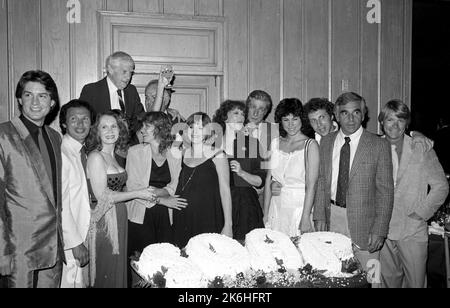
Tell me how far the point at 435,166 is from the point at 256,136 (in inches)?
61.4

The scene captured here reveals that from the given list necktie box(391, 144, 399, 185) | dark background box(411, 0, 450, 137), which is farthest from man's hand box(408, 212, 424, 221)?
dark background box(411, 0, 450, 137)

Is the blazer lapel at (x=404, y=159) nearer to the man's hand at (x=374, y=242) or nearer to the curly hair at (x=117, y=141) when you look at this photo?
the man's hand at (x=374, y=242)

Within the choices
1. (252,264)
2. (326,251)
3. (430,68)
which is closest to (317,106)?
(326,251)

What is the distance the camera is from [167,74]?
13.9ft

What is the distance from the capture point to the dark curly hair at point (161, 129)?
3.48 m

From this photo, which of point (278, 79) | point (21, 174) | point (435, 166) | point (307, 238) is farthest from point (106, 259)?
point (278, 79)

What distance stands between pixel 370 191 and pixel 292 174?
0.64 meters

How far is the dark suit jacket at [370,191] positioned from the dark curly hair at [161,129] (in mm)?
1513

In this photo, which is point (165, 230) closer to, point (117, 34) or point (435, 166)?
point (435, 166)

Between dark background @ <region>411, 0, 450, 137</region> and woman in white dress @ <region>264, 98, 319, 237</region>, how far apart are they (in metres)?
3.40

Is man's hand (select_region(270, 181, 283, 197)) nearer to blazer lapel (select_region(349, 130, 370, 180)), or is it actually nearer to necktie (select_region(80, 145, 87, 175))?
blazer lapel (select_region(349, 130, 370, 180))

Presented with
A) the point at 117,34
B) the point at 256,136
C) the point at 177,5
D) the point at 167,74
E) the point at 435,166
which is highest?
the point at 177,5

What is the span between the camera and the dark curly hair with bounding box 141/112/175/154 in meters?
3.48

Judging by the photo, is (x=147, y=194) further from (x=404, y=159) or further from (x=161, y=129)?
(x=404, y=159)
